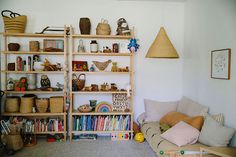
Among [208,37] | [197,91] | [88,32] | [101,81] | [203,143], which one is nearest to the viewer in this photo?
[203,143]

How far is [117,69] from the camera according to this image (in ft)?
13.5

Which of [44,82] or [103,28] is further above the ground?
[103,28]

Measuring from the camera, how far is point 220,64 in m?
3.02

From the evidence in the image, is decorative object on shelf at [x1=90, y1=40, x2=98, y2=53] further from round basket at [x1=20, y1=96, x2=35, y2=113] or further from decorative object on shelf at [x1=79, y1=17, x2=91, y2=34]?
Result: round basket at [x1=20, y1=96, x2=35, y2=113]

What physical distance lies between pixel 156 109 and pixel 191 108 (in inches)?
28.7

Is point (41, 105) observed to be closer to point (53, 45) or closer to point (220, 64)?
point (53, 45)

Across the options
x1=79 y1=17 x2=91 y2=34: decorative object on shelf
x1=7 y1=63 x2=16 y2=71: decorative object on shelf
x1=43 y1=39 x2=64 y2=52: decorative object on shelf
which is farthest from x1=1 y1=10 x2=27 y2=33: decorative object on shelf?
x1=79 y1=17 x2=91 y2=34: decorative object on shelf

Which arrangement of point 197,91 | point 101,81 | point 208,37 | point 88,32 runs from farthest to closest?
point 101,81 < point 88,32 < point 197,91 < point 208,37

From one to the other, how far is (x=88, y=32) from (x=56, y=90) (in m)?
1.24

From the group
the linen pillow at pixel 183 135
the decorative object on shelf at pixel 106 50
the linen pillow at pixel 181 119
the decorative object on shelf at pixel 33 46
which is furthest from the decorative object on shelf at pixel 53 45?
the linen pillow at pixel 183 135

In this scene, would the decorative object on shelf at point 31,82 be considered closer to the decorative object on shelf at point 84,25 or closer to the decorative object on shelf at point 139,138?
the decorative object on shelf at point 84,25

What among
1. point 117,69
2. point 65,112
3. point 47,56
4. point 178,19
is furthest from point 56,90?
point 178,19

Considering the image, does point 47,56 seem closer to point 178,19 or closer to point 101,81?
point 101,81

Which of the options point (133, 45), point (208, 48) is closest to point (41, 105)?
point (133, 45)
